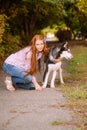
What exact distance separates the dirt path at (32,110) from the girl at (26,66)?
219 millimetres

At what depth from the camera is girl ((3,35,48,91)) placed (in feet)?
33.0

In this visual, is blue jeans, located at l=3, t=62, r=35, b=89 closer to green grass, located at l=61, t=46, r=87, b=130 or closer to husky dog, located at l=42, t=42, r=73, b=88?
husky dog, located at l=42, t=42, r=73, b=88

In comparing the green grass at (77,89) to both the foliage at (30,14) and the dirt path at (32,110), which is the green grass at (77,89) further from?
the foliage at (30,14)

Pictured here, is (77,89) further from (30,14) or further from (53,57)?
(30,14)

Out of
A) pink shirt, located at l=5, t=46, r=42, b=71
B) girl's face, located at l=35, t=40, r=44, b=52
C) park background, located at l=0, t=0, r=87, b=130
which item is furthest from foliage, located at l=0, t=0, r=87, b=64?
girl's face, located at l=35, t=40, r=44, b=52

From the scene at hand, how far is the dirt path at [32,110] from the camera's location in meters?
6.76

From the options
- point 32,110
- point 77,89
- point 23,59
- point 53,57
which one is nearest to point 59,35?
point 53,57

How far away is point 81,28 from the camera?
3725 centimetres

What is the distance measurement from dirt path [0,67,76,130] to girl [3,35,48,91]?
0.72ft

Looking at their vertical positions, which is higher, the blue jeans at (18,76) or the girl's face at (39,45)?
the girl's face at (39,45)

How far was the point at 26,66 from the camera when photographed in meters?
10.2

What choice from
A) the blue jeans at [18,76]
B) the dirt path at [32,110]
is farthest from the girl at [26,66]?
the dirt path at [32,110]

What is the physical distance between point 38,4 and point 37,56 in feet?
40.8

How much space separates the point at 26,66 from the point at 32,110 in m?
2.45
